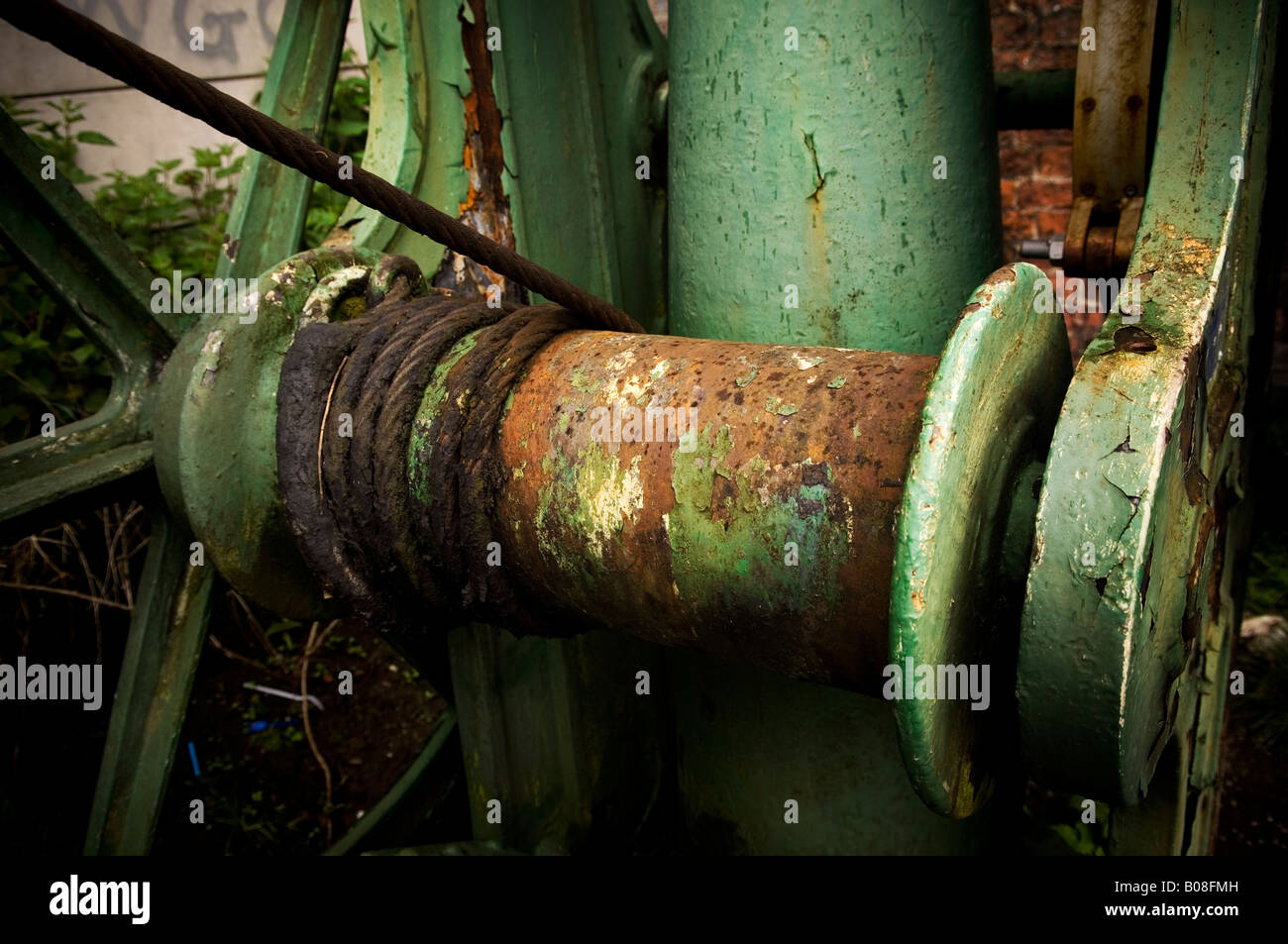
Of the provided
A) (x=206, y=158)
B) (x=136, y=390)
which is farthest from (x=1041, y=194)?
(x=136, y=390)

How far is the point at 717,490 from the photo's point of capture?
2.87ft

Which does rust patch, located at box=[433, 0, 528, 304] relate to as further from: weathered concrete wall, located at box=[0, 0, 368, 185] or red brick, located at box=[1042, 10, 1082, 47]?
red brick, located at box=[1042, 10, 1082, 47]

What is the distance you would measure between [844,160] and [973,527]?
0.61m

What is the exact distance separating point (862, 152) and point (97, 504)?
3.47 feet

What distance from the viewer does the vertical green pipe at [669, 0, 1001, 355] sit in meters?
1.18

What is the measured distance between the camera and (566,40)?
1.49 m

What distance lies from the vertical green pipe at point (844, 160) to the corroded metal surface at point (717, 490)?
31 cm

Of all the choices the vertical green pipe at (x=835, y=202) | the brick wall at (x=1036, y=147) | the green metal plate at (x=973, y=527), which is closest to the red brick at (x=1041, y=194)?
the brick wall at (x=1036, y=147)

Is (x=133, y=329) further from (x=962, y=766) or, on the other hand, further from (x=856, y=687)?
(x=962, y=766)

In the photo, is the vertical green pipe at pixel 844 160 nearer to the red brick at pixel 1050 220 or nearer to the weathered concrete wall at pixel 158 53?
the weathered concrete wall at pixel 158 53

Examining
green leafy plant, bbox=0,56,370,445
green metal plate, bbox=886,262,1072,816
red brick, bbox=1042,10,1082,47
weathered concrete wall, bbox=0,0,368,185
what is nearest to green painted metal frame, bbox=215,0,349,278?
green leafy plant, bbox=0,56,370,445

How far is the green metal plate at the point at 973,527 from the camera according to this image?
70 centimetres

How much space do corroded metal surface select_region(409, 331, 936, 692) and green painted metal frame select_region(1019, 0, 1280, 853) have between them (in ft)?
0.44
